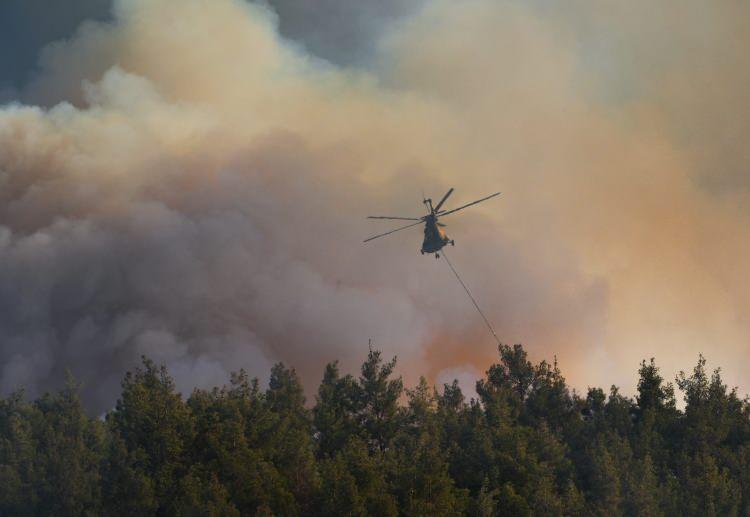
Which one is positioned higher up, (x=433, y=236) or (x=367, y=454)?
(x=433, y=236)

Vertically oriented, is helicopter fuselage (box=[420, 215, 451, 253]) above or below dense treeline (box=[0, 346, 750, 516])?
above

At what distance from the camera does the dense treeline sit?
2825 inches

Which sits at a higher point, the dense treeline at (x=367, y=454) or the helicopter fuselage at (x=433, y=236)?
the helicopter fuselage at (x=433, y=236)

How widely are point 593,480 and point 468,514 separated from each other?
45.5ft

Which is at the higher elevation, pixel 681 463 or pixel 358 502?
pixel 681 463

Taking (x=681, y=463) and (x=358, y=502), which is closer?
(x=358, y=502)

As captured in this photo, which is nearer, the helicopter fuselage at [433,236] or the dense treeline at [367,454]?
the dense treeline at [367,454]

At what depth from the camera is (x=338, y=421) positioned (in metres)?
87.1

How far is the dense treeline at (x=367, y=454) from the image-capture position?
2825 inches

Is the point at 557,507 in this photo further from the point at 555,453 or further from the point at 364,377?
the point at 364,377

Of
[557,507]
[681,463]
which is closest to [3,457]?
[557,507]

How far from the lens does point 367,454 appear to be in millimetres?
77500

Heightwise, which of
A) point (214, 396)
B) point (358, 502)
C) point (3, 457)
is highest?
point (214, 396)

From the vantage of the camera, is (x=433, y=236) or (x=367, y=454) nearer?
(x=367, y=454)
